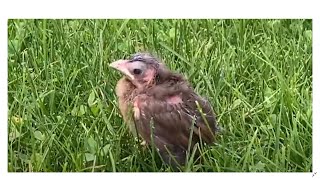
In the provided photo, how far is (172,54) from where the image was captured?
1479mm

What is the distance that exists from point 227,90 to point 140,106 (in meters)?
0.14

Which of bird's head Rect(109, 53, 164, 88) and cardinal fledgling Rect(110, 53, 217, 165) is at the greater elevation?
bird's head Rect(109, 53, 164, 88)

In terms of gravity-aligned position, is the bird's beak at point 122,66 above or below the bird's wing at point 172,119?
above

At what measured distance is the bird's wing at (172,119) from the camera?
1454 millimetres

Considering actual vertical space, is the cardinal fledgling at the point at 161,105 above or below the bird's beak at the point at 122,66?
below

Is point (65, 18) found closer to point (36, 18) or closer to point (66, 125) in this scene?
point (36, 18)

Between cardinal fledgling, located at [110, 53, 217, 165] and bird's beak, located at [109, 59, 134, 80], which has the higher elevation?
bird's beak, located at [109, 59, 134, 80]

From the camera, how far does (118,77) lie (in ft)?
4.83

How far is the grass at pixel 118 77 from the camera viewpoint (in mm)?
1474

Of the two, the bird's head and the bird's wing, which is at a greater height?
the bird's head

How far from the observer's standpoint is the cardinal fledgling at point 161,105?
1454 mm

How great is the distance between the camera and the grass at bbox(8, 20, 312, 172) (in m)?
1.47

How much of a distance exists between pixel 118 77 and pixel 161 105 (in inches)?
3.3

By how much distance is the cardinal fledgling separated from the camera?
4.77 feet
